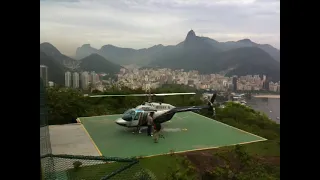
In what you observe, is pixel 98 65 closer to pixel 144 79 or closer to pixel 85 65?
pixel 85 65

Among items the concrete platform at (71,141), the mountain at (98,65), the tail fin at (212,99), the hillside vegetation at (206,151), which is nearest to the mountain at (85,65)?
the mountain at (98,65)

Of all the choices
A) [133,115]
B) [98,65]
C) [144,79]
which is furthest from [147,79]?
[133,115]

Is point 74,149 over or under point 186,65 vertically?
under

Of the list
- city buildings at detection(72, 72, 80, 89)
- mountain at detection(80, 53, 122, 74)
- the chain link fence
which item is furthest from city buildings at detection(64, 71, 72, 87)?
the chain link fence

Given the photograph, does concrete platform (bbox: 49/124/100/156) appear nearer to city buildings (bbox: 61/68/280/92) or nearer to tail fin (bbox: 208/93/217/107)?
city buildings (bbox: 61/68/280/92)

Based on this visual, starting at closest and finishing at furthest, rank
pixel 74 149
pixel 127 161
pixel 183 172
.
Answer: pixel 127 161 < pixel 183 172 < pixel 74 149

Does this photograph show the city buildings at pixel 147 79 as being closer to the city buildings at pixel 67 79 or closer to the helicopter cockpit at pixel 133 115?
the city buildings at pixel 67 79

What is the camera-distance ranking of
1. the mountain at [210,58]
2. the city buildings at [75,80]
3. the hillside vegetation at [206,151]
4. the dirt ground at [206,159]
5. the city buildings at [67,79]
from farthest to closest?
the city buildings at [75,80]
the city buildings at [67,79]
the mountain at [210,58]
the dirt ground at [206,159]
the hillside vegetation at [206,151]
